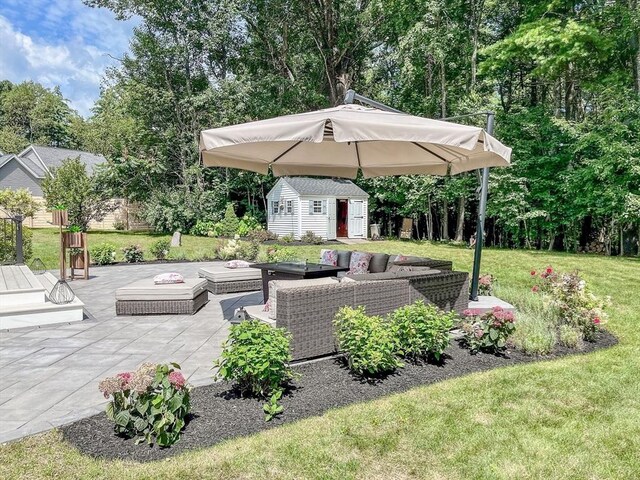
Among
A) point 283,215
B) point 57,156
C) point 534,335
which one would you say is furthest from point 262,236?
point 57,156

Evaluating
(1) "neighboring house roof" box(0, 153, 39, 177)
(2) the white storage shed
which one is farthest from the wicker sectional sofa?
(1) "neighboring house roof" box(0, 153, 39, 177)

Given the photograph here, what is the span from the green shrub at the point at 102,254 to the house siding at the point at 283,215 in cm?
924

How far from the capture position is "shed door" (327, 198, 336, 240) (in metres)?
19.9

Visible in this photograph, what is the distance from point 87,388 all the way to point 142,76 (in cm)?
2146

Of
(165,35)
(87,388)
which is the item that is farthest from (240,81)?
(87,388)

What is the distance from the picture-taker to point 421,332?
3.87 metres

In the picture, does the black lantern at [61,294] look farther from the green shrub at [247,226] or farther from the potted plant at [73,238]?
the green shrub at [247,226]

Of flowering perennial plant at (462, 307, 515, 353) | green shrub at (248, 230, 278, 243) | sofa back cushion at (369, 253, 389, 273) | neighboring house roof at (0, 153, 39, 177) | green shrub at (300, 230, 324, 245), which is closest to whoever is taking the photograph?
flowering perennial plant at (462, 307, 515, 353)

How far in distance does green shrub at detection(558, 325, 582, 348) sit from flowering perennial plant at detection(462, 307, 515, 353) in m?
0.74

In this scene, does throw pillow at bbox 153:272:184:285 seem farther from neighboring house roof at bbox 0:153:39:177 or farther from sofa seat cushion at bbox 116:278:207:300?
neighboring house roof at bbox 0:153:39:177

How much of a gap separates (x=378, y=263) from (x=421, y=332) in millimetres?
2458

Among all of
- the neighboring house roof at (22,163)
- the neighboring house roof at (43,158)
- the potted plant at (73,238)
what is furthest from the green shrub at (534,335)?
the neighboring house roof at (22,163)

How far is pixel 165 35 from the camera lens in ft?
68.4

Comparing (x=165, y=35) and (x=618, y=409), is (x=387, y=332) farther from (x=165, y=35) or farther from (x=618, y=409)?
(x=165, y=35)
